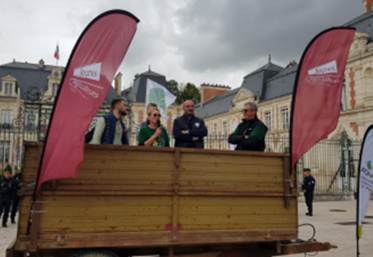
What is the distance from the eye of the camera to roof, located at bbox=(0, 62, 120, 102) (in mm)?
39031

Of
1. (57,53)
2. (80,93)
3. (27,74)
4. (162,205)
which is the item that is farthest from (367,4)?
(27,74)

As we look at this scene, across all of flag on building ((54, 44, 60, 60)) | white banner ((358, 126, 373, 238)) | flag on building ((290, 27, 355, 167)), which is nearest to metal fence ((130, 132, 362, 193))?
flag on building ((54, 44, 60, 60))

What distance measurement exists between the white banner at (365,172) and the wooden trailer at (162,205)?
4.68 feet

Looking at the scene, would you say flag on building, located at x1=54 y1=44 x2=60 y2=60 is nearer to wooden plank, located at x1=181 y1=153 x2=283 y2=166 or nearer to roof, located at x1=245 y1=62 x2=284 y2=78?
roof, located at x1=245 y1=62 x2=284 y2=78

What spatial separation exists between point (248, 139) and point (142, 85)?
42.0m

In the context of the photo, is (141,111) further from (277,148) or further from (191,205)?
(191,205)

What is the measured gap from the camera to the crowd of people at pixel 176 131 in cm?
451

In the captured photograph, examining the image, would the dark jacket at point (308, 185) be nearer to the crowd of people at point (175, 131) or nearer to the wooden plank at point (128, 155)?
the crowd of people at point (175, 131)

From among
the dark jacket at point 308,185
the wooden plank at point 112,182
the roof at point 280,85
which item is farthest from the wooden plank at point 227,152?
the roof at point 280,85

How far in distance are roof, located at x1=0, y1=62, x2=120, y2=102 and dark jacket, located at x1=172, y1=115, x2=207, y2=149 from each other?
113 ft

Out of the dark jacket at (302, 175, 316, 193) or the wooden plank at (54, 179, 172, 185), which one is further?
the dark jacket at (302, 175, 316, 193)

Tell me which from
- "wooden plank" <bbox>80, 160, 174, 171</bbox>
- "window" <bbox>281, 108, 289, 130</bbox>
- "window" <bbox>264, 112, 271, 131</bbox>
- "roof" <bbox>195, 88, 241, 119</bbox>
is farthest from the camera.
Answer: "roof" <bbox>195, 88, 241, 119</bbox>

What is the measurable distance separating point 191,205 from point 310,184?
10250mm

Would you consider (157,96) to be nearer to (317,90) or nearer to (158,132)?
(158,132)
